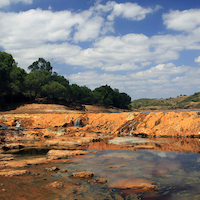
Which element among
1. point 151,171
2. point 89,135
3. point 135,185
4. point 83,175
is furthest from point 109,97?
point 135,185

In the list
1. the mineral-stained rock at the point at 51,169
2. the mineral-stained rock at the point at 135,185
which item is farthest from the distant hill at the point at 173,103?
the mineral-stained rock at the point at 51,169

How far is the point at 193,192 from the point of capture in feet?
24.6

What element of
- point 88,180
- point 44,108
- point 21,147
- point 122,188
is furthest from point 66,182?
point 44,108

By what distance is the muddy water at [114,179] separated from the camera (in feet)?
23.8

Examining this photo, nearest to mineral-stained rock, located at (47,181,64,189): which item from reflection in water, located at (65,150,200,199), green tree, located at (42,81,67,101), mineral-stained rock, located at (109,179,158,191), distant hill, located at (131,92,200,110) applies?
reflection in water, located at (65,150,200,199)

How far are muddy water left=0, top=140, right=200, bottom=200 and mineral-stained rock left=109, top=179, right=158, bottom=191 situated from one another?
0.37ft

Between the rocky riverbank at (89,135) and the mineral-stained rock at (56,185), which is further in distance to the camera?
the rocky riverbank at (89,135)

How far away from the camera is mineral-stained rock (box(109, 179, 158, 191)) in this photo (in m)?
7.88

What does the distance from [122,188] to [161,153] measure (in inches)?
290

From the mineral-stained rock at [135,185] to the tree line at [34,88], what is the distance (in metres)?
56.1

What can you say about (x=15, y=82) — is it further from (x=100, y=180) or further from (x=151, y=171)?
(x=151, y=171)

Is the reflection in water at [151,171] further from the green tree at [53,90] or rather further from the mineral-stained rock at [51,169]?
the green tree at [53,90]

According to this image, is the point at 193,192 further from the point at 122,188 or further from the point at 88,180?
the point at 88,180

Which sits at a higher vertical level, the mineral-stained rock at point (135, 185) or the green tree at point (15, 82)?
the green tree at point (15, 82)
